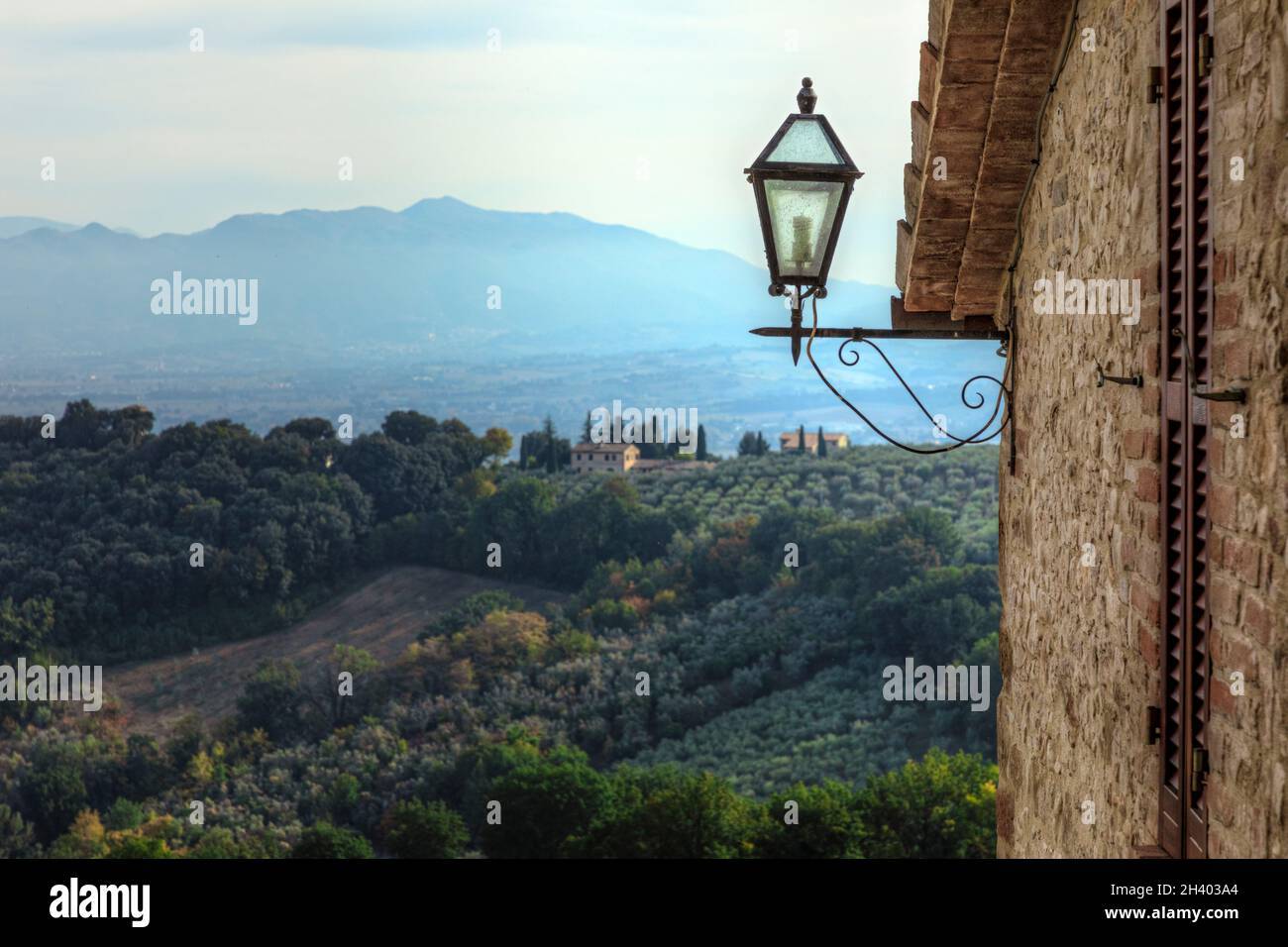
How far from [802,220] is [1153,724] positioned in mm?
1949

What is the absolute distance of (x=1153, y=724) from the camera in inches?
99.4

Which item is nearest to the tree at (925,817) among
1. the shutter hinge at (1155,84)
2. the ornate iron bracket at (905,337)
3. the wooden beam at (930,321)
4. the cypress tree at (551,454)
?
the wooden beam at (930,321)

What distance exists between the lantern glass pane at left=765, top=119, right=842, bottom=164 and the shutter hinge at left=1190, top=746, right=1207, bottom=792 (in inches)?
85.9

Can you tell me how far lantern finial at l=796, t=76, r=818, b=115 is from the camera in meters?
4.06

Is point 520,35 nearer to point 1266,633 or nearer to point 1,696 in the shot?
point 1,696

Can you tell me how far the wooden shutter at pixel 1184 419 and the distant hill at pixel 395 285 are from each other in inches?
1622

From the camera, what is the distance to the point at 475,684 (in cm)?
2900

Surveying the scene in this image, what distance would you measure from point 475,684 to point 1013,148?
26468mm

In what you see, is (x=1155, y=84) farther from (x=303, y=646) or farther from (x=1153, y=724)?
(x=303, y=646)

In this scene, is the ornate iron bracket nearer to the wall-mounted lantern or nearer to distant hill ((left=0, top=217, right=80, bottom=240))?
the wall-mounted lantern

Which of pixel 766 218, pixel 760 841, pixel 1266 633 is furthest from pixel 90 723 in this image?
pixel 1266 633

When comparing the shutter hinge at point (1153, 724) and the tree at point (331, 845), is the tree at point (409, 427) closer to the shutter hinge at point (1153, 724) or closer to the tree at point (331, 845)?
the tree at point (331, 845)

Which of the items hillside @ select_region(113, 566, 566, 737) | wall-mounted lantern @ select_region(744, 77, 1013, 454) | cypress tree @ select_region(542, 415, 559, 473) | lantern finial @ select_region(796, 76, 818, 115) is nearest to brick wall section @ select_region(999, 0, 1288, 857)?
wall-mounted lantern @ select_region(744, 77, 1013, 454)

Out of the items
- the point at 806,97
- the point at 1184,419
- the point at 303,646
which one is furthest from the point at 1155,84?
the point at 303,646
